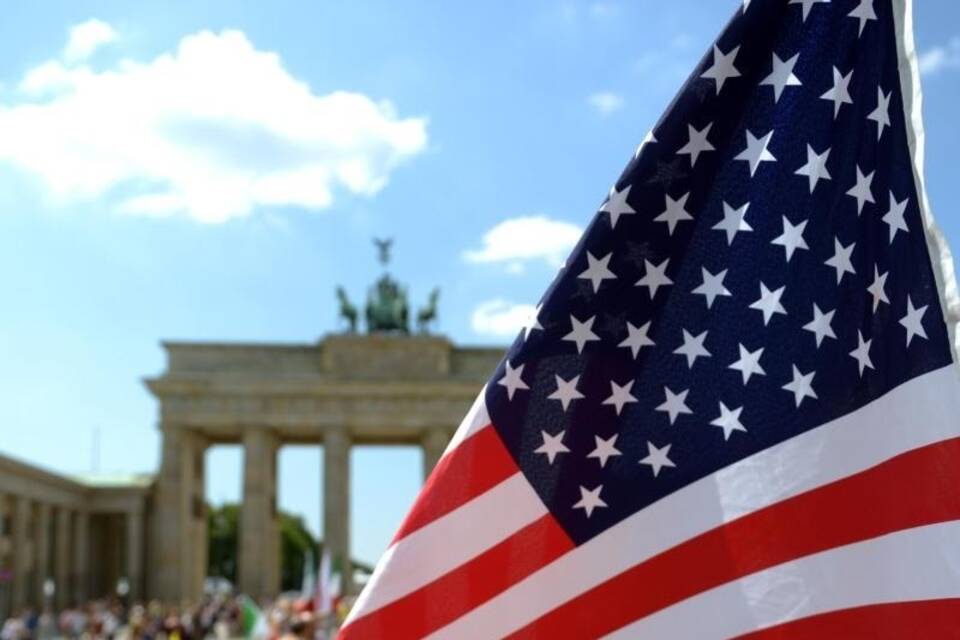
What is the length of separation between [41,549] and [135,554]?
4.32 meters

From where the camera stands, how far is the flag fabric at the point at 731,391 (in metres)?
2.59

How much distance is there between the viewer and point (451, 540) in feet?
8.68

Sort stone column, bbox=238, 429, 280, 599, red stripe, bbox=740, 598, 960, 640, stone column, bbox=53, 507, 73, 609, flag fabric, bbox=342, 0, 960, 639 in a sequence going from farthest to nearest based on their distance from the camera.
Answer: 1. stone column, bbox=53, 507, 73, 609
2. stone column, bbox=238, 429, 280, 599
3. flag fabric, bbox=342, 0, 960, 639
4. red stripe, bbox=740, 598, 960, 640

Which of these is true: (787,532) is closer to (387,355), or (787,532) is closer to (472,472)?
(472,472)

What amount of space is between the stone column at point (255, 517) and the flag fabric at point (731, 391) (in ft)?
178

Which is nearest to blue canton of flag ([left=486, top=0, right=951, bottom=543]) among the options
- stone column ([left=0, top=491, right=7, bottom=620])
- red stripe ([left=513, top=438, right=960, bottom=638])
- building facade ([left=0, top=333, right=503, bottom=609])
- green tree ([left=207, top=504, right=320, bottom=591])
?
red stripe ([left=513, top=438, right=960, bottom=638])

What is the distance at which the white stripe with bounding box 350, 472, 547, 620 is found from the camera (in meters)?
2.62

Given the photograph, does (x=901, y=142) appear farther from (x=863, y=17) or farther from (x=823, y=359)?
(x=823, y=359)

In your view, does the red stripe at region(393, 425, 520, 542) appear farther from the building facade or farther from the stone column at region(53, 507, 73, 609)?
the stone column at region(53, 507, 73, 609)

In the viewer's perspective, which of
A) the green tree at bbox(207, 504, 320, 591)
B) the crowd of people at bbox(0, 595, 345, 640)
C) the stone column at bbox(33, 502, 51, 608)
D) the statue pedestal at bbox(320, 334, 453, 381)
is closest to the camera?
the crowd of people at bbox(0, 595, 345, 640)

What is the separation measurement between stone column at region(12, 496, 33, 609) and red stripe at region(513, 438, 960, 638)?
2130 inches

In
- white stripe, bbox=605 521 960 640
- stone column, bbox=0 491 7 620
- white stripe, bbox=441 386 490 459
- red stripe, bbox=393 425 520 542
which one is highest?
stone column, bbox=0 491 7 620

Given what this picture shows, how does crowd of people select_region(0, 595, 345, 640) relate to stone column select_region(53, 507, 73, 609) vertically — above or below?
below

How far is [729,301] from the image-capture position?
2707mm
